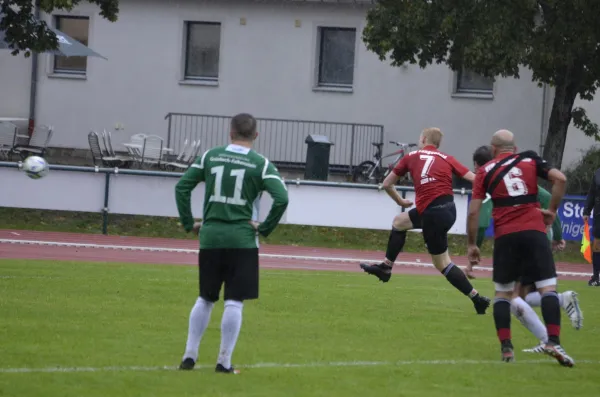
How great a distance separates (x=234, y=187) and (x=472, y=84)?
92.2ft

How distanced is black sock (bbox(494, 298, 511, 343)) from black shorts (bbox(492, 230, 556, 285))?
0.18 m

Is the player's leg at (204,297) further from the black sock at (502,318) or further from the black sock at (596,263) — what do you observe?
the black sock at (596,263)

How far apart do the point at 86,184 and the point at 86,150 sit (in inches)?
486

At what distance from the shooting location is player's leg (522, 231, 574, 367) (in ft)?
34.5

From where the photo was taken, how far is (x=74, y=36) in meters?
38.9

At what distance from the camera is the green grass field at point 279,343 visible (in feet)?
29.5

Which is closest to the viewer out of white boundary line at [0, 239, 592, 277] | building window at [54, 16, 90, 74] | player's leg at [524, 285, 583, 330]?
player's leg at [524, 285, 583, 330]

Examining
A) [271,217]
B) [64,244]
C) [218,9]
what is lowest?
[64,244]

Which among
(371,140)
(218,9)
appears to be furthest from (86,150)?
(371,140)

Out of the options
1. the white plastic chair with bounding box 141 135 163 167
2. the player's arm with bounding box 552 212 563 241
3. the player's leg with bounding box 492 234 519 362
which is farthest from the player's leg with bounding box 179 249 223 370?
the white plastic chair with bounding box 141 135 163 167

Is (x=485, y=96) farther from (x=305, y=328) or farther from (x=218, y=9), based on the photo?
(x=305, y=328)

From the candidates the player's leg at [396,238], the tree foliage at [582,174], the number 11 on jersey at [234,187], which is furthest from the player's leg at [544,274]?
the tree foliage at [582,174]

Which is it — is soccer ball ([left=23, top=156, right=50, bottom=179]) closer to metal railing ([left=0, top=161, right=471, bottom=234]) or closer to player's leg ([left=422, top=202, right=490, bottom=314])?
metal railing ([left=0, top=161, right=471, bottom=234])

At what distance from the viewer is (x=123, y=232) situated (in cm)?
2691
